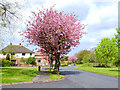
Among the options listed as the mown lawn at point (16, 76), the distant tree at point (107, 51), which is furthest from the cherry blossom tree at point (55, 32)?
the distant tree at point (107, 51)

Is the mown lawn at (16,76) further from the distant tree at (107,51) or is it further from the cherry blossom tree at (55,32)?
the distant tree at (107,51)

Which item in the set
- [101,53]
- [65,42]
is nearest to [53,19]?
[65,42]

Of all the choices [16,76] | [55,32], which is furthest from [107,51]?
[16,76]

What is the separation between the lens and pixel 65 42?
1764cm

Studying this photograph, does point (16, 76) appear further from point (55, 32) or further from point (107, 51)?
point (107, 51)

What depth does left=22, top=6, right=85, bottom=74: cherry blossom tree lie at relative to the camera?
56.6 ft

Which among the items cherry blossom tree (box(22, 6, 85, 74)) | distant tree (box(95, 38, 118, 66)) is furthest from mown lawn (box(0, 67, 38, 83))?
distant tree (box(95, 38, 118, 66))

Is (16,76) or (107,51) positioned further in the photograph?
(107,51)

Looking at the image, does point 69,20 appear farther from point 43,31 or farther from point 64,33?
point 43,31

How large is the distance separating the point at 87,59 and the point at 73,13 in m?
40.8

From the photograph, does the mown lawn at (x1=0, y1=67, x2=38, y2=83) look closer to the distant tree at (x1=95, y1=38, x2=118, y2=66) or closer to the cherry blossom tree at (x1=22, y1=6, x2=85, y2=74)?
the cherry blossom tree at (x1=22, y1=6, x2=85, y2=74)

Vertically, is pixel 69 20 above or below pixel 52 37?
above

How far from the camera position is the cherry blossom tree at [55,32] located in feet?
56.6

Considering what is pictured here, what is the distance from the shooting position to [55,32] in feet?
56.7
